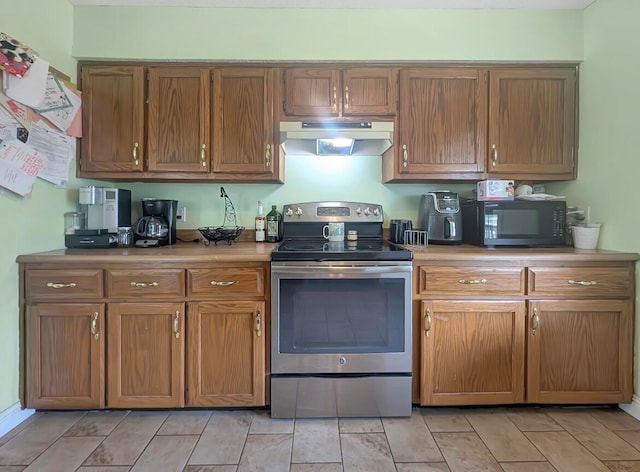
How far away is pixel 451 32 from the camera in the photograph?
222 centimetres

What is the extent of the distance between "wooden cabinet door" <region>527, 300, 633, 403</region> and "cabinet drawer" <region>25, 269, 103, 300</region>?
225 centimetres

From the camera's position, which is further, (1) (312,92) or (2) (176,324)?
(1) (312,92)

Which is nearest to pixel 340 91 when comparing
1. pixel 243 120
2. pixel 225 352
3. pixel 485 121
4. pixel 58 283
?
pixel 243 120

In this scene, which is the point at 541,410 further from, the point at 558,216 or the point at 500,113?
the point at 500,113

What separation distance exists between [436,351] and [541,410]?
0.67 metres

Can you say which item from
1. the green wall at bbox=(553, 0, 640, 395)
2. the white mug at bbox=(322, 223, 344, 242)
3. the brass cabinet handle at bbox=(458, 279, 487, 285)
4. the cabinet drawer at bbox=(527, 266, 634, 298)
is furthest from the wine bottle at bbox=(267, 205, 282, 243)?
the green wall at bbox=(553, 0, 640, 395)

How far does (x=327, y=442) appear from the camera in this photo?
1.72m

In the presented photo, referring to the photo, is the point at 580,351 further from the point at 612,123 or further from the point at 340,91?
the point at 340,91

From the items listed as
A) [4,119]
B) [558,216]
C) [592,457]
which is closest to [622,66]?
[558,216]

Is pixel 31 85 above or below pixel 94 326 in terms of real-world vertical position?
above

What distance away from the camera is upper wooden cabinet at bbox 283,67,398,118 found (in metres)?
2.25

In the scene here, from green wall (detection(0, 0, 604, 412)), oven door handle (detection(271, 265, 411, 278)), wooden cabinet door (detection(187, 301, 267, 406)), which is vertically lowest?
wooden cabinet door (detection(187, 301, 267, 406))

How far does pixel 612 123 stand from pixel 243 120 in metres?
2.08

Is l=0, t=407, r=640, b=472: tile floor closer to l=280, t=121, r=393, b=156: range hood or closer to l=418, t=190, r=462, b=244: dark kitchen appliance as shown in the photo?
l=418, t=190, r=462, b=244: dark kitchen appliance
